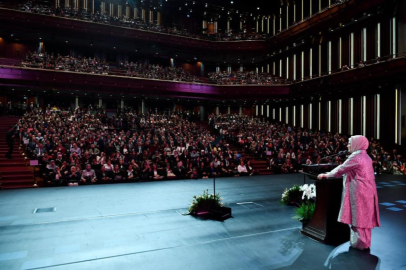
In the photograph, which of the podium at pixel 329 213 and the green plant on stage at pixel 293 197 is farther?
the green plant on stage at pixel 293 197

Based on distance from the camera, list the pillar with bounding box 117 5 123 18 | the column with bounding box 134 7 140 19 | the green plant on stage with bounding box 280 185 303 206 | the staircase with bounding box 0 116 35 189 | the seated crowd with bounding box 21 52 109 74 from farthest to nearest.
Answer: the column with bounding box 134 7 140 19 → the pillar with bounding box 117 5 123 18 → the seated crowd with bounding box 21 52 109 74 → the staircase with bounding box 0 116 35 189 → the green plant on stage with bounding box 280 185 303 206

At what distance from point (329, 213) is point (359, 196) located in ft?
1.66

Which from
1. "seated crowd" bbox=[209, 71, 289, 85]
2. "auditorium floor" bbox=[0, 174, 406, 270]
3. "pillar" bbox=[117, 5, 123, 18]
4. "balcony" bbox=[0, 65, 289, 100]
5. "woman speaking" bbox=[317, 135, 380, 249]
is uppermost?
"pillar" bbox=[117, 5, 123, 18]

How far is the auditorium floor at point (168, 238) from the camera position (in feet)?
10.8

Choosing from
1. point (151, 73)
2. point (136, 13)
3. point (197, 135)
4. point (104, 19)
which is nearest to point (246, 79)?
point (151, 73)

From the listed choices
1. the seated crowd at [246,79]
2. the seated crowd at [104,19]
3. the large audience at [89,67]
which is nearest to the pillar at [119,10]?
the seated crowd at [104,19]

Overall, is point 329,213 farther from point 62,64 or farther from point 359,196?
point 62,64

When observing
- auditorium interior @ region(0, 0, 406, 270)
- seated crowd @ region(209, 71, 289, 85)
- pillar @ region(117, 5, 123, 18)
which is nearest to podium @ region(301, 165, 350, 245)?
auditorium interior @ region(0, 0, 406, 270)

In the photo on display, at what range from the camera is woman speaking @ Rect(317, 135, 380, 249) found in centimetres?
345

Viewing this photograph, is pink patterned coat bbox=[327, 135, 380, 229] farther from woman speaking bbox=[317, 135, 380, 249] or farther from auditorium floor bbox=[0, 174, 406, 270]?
auditorium floor bbox=[0, 174, 406, 270]

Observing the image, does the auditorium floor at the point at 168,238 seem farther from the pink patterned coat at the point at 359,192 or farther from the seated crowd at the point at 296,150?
the seated crowd at the point at 296,150

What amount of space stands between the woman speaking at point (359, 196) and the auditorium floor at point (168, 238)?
0.29 metres

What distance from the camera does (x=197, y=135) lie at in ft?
54.6

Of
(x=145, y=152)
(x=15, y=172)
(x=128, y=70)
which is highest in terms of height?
(x=128, y=70)
